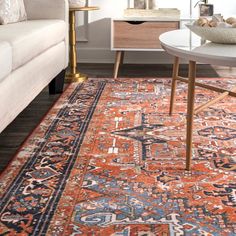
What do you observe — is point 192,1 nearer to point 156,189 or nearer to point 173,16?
point 173,16

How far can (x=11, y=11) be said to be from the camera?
9.89 ft

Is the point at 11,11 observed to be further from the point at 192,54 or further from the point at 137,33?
the point at 192,54

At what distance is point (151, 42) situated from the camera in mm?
3697

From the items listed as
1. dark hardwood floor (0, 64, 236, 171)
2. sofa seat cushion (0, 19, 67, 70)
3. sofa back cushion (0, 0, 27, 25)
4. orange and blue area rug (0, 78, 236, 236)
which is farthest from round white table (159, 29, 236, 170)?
sofa back cushion (0, 0, 27, 25)

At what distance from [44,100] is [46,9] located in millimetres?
567

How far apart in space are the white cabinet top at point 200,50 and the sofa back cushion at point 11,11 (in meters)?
1.05

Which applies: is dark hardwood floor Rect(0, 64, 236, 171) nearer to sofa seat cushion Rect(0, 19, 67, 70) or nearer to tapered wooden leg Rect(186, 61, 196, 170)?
sofa seat cushion Rect(0, 19, 67, 70)

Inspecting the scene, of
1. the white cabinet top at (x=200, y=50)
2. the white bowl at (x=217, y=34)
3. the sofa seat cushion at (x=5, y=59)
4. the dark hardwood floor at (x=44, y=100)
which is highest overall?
the white bowl at (x=217, y=34)

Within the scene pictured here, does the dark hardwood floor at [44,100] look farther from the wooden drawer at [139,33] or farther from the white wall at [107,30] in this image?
the wooden drawer at [139,33]

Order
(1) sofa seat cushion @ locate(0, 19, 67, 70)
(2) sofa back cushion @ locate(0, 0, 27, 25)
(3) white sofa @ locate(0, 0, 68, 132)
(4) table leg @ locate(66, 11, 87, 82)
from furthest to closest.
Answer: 1. (4) table leg @ locate(66, 11, 87, 82)
2. (2) sofa back cushion @ locate(0, 0, 27, 25)
3. (1) sofa seat cushion @ locate(0, 19, 67, 70)
4. (3) white sofa @ locate(0, 0, 68, 132)

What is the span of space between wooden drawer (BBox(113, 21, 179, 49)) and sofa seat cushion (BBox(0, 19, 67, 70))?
61 cm

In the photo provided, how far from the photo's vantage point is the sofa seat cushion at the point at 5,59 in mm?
1960

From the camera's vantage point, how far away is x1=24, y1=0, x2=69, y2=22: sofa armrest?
3229 mm

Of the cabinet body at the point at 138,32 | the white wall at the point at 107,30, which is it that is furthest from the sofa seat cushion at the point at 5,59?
the white wall at the point at 107,30
